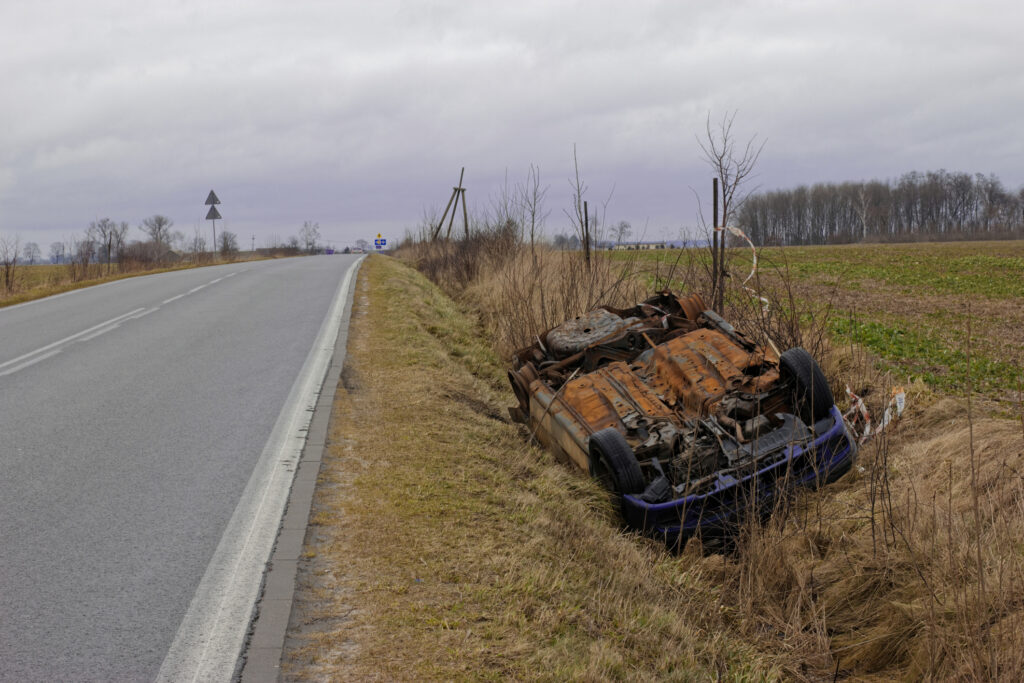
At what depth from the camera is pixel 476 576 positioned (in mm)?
4254

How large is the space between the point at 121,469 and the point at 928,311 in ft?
63.1

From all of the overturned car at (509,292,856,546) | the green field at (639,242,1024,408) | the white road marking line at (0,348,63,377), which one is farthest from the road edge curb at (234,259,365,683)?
the white road marking line at (0,348,63,377)

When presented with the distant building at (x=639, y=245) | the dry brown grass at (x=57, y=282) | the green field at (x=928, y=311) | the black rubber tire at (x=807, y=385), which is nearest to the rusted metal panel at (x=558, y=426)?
the black rubber tire at (x=807, y=385)

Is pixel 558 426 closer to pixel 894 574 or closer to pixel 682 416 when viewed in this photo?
pixel 682 416

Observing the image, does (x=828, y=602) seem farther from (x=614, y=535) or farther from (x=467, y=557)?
(x=467, y=557)

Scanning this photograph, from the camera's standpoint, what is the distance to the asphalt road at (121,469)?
3596 millimetres

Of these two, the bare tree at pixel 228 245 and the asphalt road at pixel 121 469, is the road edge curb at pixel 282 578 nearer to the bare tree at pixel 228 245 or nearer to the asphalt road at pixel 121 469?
the asphalt road at pixel 121 469

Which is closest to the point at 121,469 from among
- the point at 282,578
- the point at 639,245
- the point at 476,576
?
the point at 282,578

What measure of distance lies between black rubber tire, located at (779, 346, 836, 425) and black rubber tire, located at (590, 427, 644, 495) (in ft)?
5.16

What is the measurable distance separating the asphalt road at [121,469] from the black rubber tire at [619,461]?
2.64m

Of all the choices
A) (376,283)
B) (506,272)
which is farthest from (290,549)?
(376,283)

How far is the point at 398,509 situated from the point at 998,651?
3.42 meters

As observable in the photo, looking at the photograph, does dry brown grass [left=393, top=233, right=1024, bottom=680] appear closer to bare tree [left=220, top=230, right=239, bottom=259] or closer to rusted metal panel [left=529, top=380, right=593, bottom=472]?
rusted metal panel [left=529, top=380, right=593, bottom=472]

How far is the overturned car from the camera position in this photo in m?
5.92
